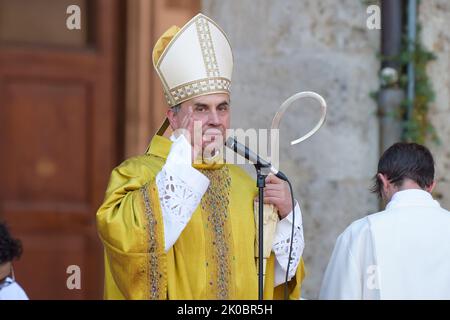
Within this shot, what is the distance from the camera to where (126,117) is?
655 centimetres

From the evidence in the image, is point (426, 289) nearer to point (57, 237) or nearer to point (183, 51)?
point (183, 51)

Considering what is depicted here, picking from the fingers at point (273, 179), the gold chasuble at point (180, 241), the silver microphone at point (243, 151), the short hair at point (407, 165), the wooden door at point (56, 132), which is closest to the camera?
the silver microphone at point (243, 151)

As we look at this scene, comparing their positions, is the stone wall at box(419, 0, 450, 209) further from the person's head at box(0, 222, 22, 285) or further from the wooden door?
the person's head at box(0, 222, 22, 285)

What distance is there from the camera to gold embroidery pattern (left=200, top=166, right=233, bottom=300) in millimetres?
4566

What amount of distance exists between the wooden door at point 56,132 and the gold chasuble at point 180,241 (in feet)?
5.93

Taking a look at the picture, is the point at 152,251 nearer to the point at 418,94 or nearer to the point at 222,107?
the point at 222,107

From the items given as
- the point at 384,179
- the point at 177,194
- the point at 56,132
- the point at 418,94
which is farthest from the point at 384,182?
the point at 56,132

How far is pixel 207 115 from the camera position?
14.8 ft

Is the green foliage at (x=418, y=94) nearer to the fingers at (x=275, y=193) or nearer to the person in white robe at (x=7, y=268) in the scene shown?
the fingers at (x=275, y=193)

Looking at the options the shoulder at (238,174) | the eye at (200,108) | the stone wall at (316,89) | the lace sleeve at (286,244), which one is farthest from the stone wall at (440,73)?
the eye at (200,108)

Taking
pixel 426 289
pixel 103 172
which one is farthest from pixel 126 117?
pixel 426 289

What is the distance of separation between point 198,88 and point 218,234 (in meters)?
0.52

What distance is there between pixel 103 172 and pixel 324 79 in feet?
4.00

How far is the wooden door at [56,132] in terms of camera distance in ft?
21.1
